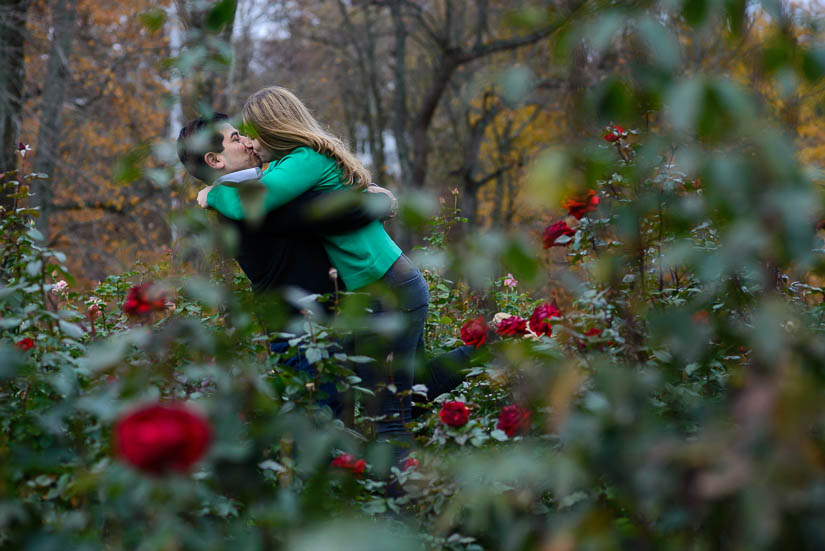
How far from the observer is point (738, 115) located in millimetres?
967

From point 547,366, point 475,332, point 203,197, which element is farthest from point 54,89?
point 547,366

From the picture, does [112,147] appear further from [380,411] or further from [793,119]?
[793,119]

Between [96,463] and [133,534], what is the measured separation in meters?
0.24

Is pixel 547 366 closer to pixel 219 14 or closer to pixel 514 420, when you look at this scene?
pixel 514 420

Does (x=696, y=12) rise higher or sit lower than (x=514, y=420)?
higher

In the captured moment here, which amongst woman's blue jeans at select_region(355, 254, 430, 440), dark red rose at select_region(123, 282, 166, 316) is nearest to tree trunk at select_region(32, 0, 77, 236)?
woman's blue jeans at select_region(355, 254, 430, 440)

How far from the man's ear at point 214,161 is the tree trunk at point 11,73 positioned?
20.6 ft

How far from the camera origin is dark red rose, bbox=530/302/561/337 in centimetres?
188

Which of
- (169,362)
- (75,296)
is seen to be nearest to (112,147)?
(75,296)

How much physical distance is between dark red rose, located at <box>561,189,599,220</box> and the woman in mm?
1084

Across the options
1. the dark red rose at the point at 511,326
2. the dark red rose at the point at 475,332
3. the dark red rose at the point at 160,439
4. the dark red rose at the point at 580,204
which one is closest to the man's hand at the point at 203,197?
the dark red rose at the point at 475,332

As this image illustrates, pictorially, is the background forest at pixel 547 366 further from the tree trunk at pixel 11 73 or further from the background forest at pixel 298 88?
the tree trunk at pixel 11 73

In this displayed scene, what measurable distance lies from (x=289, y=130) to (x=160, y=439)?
7.23 ft

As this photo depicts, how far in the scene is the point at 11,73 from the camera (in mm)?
9383
